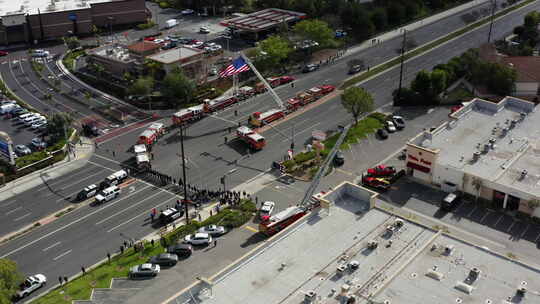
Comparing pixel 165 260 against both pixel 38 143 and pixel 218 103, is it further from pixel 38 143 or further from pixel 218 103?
pixel 218 103

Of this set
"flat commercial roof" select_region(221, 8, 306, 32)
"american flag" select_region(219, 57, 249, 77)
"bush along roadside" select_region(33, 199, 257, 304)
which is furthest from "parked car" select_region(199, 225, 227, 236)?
"flat commercial roof" select_region(221, 8, 306, 32)

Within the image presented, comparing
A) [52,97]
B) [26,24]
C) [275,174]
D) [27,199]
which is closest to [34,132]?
[52,97]

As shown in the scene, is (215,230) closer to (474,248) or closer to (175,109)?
(474,248)

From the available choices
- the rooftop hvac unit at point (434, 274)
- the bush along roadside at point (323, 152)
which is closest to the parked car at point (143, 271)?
the bush along roadside at point (323, 152)

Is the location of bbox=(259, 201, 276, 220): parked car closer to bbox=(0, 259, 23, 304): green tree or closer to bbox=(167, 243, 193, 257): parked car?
bbox=(167, 243, 193, 257): parked car

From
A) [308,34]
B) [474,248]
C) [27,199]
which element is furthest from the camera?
[308,34]

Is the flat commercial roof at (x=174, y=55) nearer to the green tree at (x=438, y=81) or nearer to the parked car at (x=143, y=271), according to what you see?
the green tree at (x=438, y=81)
